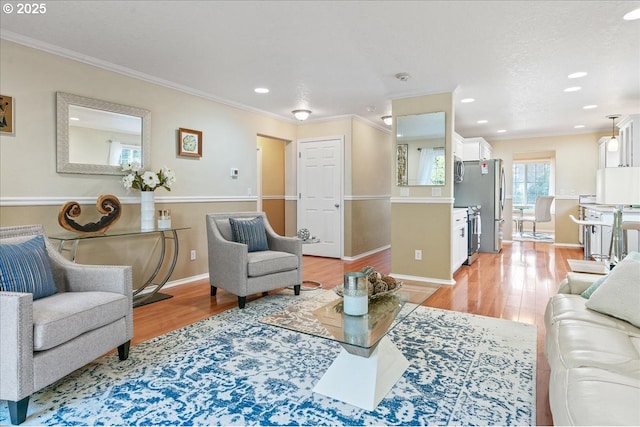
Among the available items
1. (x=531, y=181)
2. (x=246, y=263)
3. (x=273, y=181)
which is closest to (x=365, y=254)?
(x=273, y=181)

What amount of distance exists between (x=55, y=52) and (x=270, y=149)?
3.88m

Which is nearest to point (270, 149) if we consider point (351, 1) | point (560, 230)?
point (351, 1)

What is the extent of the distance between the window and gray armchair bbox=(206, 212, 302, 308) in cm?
884

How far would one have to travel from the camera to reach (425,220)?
4453mm

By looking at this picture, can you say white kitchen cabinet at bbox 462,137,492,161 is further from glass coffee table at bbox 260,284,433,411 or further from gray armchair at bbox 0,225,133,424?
gray armchair at bbox 0,225,133,424

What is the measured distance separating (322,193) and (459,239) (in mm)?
2261

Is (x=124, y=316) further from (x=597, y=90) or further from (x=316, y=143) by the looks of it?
(x=597, y=90)

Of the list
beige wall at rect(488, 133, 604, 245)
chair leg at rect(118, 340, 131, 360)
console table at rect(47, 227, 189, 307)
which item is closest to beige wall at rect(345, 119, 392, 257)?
console table at rect(47, 227, 189, 307)

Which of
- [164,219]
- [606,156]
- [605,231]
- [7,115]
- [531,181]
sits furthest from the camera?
[531,181]

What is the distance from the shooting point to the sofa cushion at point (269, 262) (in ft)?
11.0

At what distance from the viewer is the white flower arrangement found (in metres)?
3.52

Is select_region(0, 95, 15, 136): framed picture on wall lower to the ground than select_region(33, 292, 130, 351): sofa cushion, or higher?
higher

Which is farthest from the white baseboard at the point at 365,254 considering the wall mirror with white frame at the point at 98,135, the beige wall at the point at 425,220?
the wall mirror with white frame at the point at 98,135

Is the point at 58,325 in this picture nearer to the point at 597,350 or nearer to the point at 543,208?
the point at 597,350
